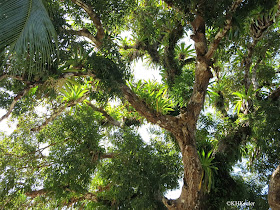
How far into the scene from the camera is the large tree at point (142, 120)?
392cm

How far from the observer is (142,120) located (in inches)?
223

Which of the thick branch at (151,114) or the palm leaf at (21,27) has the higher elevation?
the thick branch at (151,114)

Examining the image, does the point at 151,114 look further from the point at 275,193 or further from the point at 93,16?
the point at 275,193

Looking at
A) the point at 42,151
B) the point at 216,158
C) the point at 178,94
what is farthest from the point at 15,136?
the point at 216,158

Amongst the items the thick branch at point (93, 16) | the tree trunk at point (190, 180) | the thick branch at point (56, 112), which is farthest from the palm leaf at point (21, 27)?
the tree trunk at point (190, 180)

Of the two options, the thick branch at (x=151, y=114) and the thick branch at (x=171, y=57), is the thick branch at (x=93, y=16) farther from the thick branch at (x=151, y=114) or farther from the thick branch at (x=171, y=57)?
the thick branch at (x=171, y=57)

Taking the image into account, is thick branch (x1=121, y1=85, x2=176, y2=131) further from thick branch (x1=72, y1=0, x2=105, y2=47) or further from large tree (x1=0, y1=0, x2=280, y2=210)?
thick branch (x1=72, y1=0, x2=105, y2=47)

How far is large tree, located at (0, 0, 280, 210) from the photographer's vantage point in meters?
3.92

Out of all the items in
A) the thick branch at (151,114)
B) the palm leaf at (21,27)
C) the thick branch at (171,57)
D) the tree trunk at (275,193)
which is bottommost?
the tree trunk at (275,193)

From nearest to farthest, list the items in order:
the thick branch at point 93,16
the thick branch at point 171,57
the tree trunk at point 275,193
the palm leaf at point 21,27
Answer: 1. the palm leaf at point 21,27
2. the tree trunk at point 275,193
3. the thick branch at point 93,16
4. the thick branch at point 171,57

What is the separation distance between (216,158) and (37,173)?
2950 millimetres

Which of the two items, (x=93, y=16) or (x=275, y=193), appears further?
(x=93, y=16)

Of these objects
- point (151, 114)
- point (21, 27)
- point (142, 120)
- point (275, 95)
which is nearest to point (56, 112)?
point (151, 114)

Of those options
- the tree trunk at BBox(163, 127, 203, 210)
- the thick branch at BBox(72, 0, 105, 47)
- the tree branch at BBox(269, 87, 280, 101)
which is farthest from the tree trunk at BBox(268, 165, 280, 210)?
the thick branch at BBox(72, 0, 105, 47)
